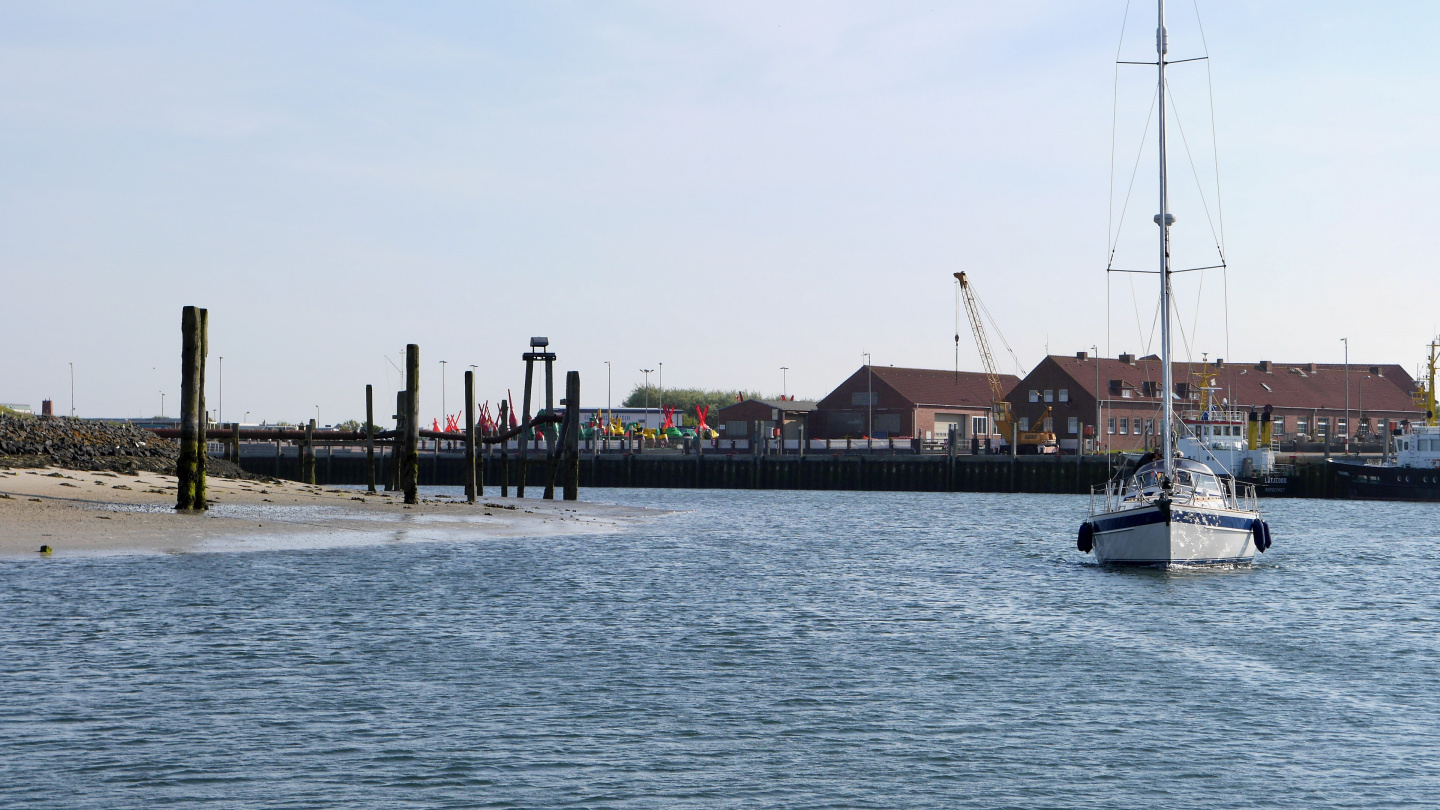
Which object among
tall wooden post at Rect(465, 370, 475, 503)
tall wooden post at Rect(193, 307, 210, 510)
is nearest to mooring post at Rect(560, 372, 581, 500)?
tall wooden post at Rect(465, 370, 475, 503)

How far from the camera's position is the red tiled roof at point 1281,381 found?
122 m

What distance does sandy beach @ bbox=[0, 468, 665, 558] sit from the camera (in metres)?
31.0

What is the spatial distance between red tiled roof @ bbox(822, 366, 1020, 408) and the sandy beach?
76.6m

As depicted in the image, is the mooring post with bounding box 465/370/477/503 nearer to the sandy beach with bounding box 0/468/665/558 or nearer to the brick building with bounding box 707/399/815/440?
the sandy beach with bounding box 0/468/665/558

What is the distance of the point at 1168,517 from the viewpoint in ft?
107

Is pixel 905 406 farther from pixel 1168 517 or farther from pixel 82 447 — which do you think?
pixel 1168 517

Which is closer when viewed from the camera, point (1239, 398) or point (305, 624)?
point (305, 624)

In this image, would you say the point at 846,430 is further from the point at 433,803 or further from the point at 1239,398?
the point at 433,803

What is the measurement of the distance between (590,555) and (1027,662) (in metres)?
18.4

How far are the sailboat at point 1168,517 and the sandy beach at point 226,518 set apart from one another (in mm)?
17576

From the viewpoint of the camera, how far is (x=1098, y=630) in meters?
24.6

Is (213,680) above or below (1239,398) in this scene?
below

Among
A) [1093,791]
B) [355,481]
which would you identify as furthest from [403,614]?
[355,481]

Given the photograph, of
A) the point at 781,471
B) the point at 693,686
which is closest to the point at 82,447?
the point at 693,686
